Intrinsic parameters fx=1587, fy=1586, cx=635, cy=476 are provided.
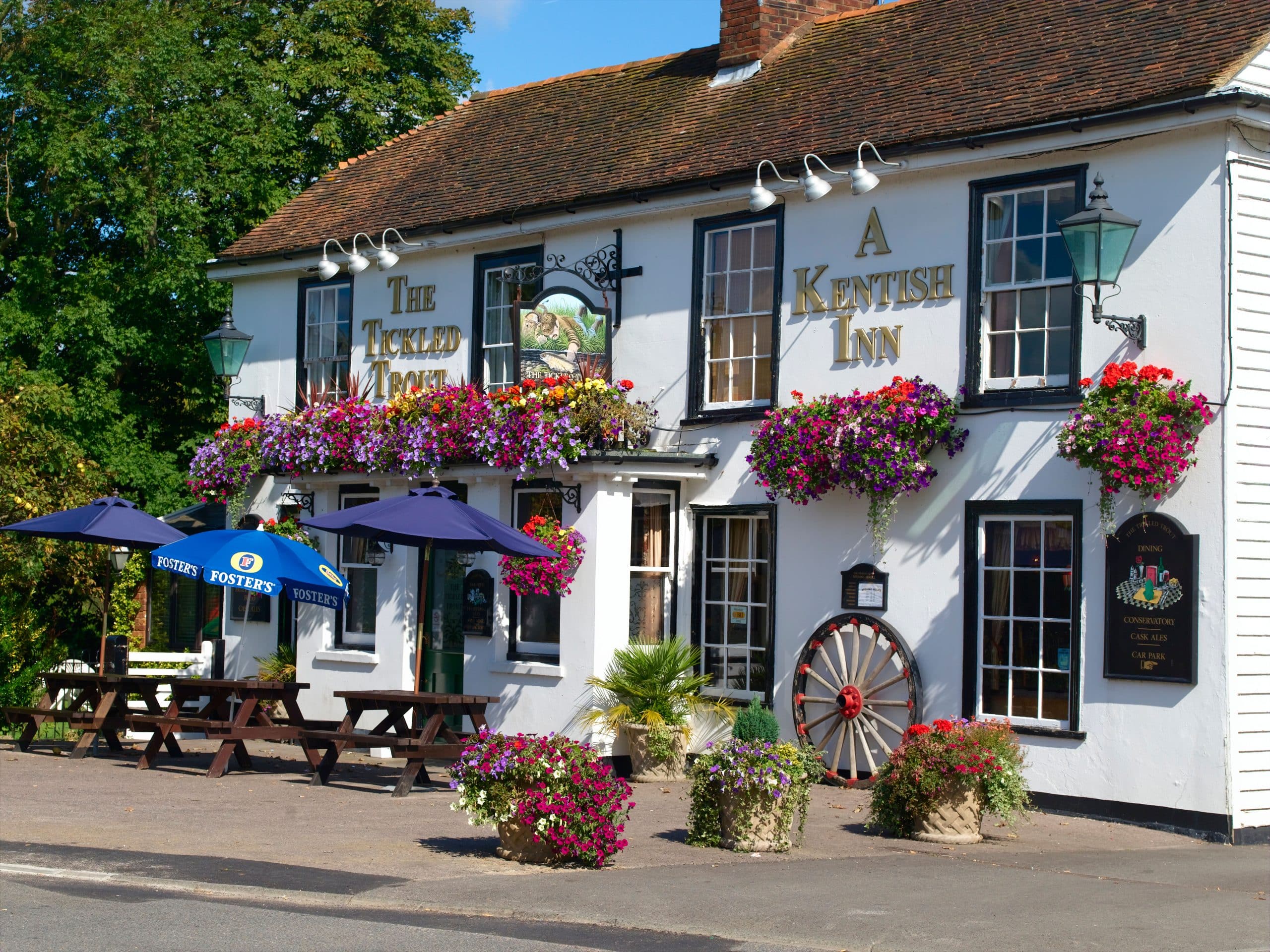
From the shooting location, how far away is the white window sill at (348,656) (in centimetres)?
1769

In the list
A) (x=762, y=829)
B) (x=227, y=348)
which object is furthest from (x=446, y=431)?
(x=762, y=829)

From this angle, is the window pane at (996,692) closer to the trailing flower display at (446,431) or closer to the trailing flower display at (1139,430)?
the trailing flower display at (1139,430)

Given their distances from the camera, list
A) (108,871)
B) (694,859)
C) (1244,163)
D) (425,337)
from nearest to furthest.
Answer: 1. (108,871)
2. (694,859)
3. (1244,163)
4. (425,337)

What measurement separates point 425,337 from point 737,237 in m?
4.71

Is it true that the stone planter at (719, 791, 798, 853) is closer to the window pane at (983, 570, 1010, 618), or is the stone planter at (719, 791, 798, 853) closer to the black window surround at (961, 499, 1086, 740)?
the black window surround at (961, 499, 1086, 740)

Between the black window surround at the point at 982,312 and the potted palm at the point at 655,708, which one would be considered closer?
the black window surround at the point at 982,312

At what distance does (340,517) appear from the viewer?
45.6ft

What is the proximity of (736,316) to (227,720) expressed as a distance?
638 centimetres

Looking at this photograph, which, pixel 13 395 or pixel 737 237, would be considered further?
pixel 13 395

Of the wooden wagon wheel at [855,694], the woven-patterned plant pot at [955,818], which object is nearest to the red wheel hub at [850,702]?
the wooden wagon wheel at [855,694]

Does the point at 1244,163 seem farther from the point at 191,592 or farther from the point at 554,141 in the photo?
the point at 191,592

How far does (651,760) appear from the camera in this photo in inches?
585

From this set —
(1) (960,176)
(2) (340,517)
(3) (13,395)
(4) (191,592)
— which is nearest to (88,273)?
(3) (13,395)

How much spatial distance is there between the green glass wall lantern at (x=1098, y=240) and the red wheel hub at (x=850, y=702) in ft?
13.0
